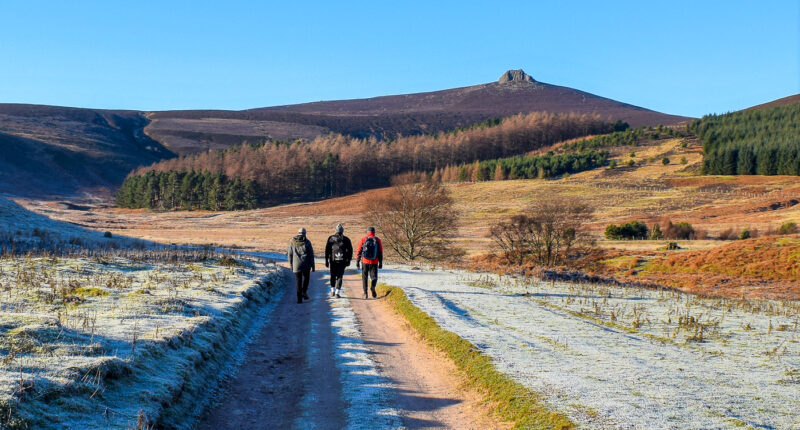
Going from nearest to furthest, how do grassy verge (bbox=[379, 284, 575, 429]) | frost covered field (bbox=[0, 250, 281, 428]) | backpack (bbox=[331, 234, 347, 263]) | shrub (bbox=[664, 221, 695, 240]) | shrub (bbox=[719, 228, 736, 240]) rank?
frost covered field (bbox=[0, 250, 281, 428])
grassy verge (bbox=[379, 284, 575, 429])
backpack (bbox=[331, 234, 347, 263])
shrub (bbox=[719, 228, 736, 240])
shrub (bbox=[664, 221, 695, 240])

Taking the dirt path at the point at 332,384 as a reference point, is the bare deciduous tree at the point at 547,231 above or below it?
above

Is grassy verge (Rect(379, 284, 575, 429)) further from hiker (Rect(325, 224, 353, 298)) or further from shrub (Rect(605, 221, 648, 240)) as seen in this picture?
shrub (Rect(605, 221, 648, 240))

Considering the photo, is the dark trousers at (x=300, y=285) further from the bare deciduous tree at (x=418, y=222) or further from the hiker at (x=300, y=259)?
the bare deciduous tree at (x=418, y=222)

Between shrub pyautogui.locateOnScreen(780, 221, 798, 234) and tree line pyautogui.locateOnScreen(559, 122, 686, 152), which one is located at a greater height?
tree line pyautogui.locateOnScreen(559, 122, 686, 152)

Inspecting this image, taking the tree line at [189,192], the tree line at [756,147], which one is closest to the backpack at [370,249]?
the tree line at [189,192]

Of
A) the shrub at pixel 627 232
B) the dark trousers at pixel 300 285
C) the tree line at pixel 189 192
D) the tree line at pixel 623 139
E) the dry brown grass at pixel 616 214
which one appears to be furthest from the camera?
the tree line at pixel 623 139

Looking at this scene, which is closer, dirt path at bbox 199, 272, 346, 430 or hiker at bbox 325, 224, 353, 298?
dirt path at bbox 199, 272, 346, 430

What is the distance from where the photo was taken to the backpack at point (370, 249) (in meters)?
16.7

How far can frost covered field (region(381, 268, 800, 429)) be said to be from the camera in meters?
6.31

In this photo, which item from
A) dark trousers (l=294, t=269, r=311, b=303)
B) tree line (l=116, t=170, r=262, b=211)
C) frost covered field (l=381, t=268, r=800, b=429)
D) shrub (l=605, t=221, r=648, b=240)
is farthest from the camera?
tree line (l=116, t=170, r=262, b=211)

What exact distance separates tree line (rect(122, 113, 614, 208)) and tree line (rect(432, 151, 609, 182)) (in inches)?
730

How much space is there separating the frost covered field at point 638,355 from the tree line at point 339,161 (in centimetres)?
11716

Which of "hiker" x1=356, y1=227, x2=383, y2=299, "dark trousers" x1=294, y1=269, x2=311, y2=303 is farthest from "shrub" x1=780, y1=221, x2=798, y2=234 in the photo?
"dark trousers" x1=294, y1=269, x2=311, y2=303

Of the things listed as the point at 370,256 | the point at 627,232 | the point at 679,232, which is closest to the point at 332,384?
the point at 370,256
